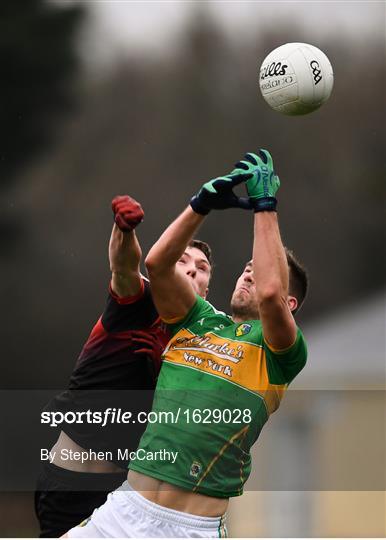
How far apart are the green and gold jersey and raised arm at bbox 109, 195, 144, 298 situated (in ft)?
1.56

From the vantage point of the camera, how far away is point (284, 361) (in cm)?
596

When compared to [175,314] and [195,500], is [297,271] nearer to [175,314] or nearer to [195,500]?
[175,314]

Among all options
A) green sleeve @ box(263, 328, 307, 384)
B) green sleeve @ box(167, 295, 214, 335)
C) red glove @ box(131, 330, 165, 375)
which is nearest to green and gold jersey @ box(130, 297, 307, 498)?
green sleeve @ box(263, 328, 307, 384)

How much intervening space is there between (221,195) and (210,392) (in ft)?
3.28

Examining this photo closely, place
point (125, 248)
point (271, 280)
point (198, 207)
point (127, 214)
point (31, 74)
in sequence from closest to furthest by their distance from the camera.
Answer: point (271, 280), point (198, 207), point (127, 214), point (125, 248), point (31, 74)

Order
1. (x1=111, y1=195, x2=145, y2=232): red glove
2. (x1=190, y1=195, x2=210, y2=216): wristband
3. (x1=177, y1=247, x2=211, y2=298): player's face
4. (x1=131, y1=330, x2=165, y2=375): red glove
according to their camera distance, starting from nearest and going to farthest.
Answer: (x1=190, y1=195, x2=210, y2=216): wristband, (x1=111, y1=195, x2=145, y2=232): red glove, (x1=131, y1=330, x2=165, y2=375): red glove, (x1=177, y1=247, x2=211, y2=298): player's face

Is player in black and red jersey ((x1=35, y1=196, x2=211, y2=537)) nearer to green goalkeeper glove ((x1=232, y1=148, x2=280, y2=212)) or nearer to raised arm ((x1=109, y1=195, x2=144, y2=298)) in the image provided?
raised arm ((x1=109, y1=195, x2=144, y2=298))

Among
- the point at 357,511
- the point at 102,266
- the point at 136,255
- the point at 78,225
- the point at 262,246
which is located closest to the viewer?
the point at 262,246

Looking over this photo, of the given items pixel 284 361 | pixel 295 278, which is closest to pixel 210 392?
pixel 284 361

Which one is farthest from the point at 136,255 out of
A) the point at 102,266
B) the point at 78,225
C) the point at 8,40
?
the point at 8,40

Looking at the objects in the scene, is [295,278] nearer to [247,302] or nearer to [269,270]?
[247,302]

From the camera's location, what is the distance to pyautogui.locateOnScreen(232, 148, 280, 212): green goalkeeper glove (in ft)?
19.3

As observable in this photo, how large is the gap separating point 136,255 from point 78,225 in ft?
58.2

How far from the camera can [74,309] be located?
22.3 m
